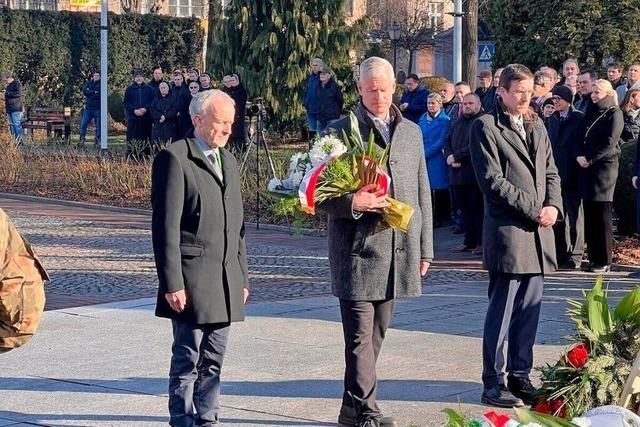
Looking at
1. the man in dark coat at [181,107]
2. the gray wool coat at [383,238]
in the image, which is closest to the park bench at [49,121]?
the man in dark coat at [181,107]

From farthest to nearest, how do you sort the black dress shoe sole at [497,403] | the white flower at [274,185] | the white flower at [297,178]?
the black dress shoe sole at [497,403], the white flower at [274,185], the white flower at [297,178]

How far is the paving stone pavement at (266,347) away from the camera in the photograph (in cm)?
715

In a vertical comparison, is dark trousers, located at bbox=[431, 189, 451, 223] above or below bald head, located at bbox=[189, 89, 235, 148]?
below

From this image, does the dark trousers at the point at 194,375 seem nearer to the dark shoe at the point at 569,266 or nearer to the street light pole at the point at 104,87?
the dark shoe at the point at 569,266

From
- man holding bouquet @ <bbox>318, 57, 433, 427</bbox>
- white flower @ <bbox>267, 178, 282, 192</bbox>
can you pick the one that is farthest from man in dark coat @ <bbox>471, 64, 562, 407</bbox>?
white flower @ <bbox>267, 178, 282, 192</bbox>

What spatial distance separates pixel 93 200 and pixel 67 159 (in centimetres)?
263

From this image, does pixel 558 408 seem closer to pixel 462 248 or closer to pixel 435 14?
pixel 462 248

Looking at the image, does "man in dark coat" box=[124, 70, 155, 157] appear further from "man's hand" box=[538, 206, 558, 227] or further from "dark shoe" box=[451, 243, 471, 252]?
"man's hand" box=[538, 206, 558, 227]

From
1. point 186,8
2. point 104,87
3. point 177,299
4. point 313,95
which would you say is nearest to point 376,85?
point 177,299

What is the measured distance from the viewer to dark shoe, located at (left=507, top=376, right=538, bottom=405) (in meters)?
7.20

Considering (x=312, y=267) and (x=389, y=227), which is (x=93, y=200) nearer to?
(x=312, y=267)

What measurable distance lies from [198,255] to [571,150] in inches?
288

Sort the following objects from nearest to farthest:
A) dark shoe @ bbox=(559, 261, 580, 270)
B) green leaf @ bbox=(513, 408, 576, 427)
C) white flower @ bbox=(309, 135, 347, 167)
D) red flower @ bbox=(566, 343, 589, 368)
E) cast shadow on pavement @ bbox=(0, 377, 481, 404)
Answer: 1. green leaf @ bbox=(513, 408, 576, 427)
2. red flower @ bbox=(566, 343, 589, 368)
3. white flower @ bbox=(309, 135, 347, 167)
4. cast shadow on pavement @ bbox=(0, 377, 481, 404)
5. dark shoe @ bbox=(559, 261, 580, 270)

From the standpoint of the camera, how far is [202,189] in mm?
6426
